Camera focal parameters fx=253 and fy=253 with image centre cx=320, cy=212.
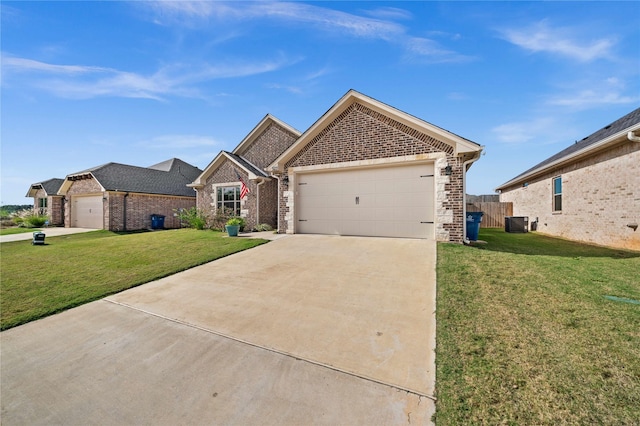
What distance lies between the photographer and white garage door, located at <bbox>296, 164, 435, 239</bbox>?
8.71m

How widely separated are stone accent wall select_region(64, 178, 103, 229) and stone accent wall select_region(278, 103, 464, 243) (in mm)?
15547

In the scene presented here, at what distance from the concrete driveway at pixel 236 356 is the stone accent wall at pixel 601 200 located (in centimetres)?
868

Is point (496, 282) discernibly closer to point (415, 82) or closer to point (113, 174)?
point (415, 82)

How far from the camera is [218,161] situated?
1476 cm

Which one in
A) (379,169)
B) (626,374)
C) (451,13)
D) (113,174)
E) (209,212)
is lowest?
(626,374)

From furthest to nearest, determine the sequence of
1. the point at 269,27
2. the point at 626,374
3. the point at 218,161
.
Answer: the point at 218,161 < the point at 269,27 < the point at 626,374

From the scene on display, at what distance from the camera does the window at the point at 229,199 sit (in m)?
14.2

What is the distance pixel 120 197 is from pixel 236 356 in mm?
19393

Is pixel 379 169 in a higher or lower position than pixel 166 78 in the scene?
lower

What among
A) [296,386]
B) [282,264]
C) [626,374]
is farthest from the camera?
[282,264]

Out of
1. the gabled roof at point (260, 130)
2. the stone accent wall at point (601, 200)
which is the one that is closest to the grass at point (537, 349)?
the stone accent wall at point (601, 200)

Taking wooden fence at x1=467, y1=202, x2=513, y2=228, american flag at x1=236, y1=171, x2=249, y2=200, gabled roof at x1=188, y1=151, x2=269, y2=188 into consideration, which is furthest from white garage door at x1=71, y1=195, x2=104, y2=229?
wooden fence at x1=467, y1=202, x2=513, y2=228

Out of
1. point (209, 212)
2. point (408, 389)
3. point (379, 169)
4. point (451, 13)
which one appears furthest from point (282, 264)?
point (209, 212)

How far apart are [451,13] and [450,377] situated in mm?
9622
